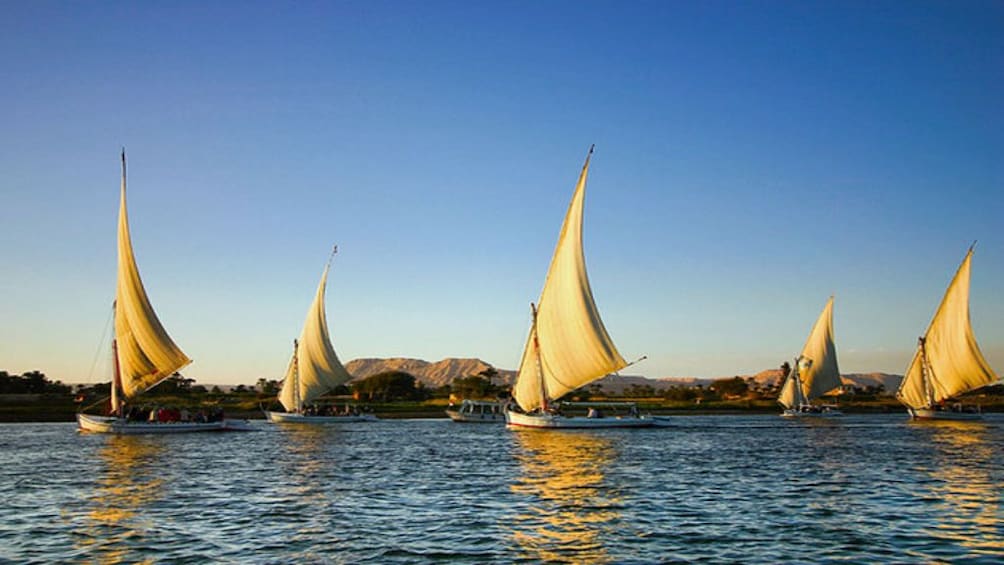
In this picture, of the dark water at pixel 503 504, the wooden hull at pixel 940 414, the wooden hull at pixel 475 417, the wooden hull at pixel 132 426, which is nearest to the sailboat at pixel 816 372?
the wooden hull at pixel 940 414

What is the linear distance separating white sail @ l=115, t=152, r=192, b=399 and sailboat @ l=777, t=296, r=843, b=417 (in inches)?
3092

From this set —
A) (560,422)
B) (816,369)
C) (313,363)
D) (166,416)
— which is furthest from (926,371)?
(166,416)

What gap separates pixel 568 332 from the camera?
2847 inches

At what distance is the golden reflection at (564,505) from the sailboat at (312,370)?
43.0 metres

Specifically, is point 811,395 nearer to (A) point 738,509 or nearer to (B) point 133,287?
(B) point 133,287

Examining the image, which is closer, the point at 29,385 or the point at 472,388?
the point at 29,385

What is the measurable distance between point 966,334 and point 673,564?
87.0 m

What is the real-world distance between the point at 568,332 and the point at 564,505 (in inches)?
1686

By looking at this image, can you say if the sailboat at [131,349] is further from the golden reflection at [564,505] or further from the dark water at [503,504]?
the golden reflection at [564,505]

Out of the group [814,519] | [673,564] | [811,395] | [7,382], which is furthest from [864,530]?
[7,382]

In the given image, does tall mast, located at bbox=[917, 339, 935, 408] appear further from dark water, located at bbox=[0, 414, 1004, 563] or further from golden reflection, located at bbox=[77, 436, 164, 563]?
golden reflection, located at bbox=[77, 436, 164, 563]

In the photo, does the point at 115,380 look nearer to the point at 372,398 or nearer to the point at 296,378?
the point at 296,378

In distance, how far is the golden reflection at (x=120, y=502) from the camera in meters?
22.5

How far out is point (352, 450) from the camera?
2199 inches
